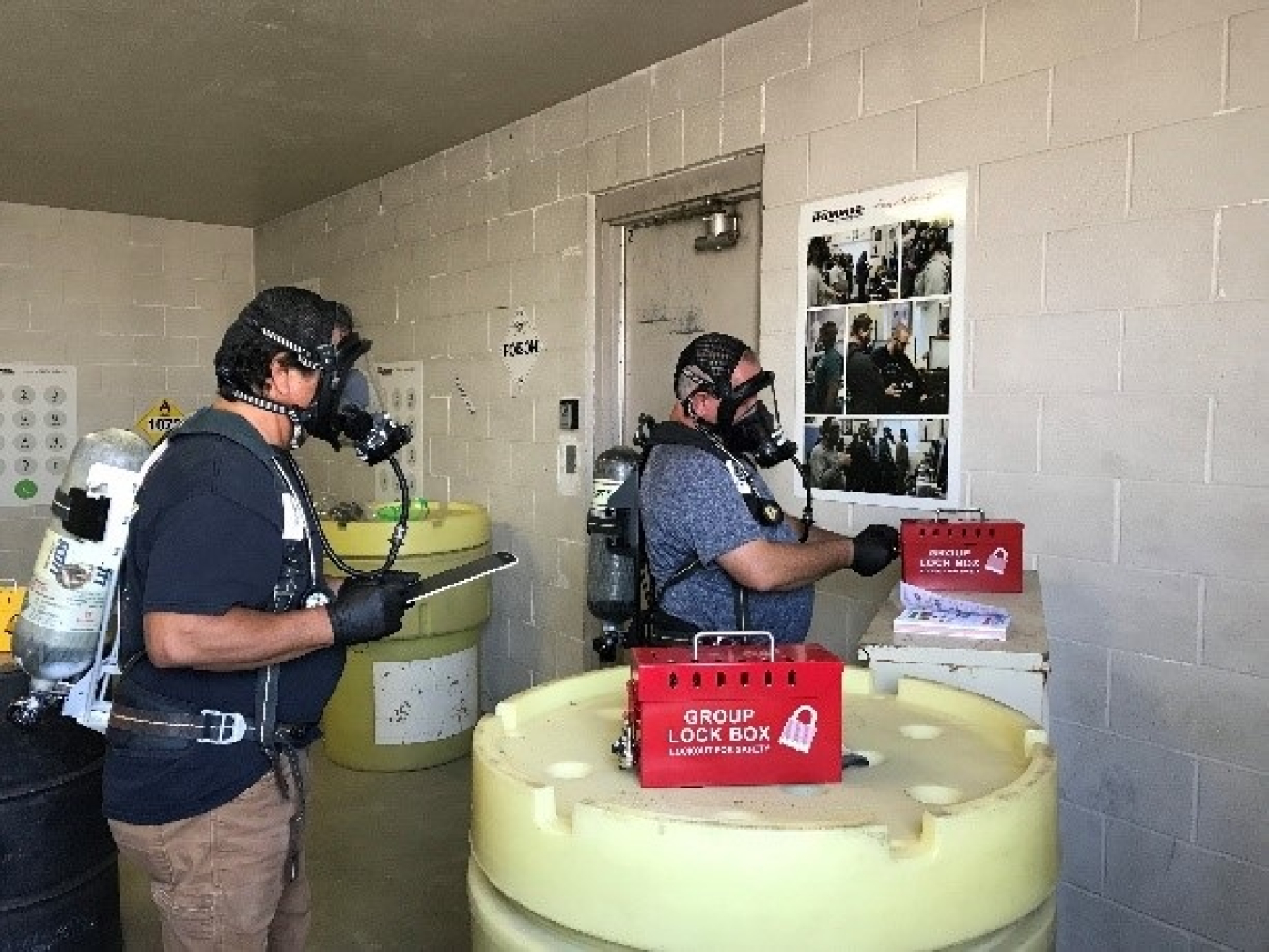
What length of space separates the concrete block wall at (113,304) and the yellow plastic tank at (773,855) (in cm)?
552

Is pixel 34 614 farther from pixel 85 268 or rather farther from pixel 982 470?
pixel 85 268

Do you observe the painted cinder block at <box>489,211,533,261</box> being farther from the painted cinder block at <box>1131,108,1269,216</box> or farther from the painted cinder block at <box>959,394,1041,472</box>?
the painted cinder block at <box>1131,108,1269,216</box>

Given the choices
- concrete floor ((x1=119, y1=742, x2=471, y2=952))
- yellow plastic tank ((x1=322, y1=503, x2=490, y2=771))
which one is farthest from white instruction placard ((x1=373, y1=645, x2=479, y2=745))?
concrete floor ((x1=119, y1=742, x2=471, y2=952))

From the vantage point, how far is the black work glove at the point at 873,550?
2361mm

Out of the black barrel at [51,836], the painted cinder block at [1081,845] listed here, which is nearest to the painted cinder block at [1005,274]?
the painted cinder block at [1081,845]

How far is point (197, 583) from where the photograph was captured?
5.06 feet

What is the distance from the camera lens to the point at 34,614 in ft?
5.80

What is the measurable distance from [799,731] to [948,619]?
65 centimetres

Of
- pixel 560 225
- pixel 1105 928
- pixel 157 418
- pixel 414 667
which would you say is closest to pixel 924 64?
pixel 560 225

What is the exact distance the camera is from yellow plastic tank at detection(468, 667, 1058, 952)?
1.07 metres

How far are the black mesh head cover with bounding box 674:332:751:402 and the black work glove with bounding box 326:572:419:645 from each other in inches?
36.5

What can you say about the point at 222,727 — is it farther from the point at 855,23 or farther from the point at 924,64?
the point at 855,23

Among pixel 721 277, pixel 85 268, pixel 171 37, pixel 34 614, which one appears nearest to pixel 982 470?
pixel 721 277

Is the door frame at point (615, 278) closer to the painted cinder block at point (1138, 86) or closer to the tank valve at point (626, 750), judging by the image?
the painted cinder block at point (1138, 86)
